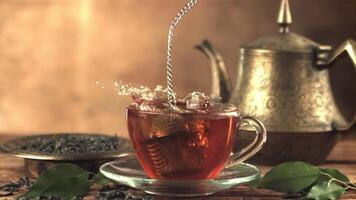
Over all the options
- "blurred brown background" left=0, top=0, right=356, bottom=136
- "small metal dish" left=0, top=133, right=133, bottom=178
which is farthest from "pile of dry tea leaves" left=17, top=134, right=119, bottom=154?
"blurred brown background" left=0, top=0, right=356, bottom=136

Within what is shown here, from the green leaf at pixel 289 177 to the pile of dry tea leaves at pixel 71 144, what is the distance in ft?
0.74

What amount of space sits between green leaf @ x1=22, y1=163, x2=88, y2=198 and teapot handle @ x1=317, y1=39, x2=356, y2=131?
0.40 m

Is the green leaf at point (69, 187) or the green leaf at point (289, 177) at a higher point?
the green leaf at point (289, 177)

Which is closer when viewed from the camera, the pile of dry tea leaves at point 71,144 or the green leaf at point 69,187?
the green leaf at point 69,187

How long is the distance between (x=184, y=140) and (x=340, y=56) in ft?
1.15

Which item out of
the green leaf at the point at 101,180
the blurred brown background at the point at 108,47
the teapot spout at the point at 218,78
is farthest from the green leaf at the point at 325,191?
the blurred brown background at the point at 108,47

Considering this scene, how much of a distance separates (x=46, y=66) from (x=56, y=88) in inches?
2.2

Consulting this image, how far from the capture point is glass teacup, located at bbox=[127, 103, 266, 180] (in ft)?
2.64

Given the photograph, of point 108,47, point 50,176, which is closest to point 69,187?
point 50,176

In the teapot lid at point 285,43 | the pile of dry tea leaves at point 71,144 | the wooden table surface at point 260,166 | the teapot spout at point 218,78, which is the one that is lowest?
the wooden table surface at point 260,166

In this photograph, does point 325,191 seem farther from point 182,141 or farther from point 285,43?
point 285,43

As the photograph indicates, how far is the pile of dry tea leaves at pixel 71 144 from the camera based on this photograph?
3.22ft

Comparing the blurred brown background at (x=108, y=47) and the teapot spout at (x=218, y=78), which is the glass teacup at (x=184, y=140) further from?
the blurred brown background at (x=108, y=47)

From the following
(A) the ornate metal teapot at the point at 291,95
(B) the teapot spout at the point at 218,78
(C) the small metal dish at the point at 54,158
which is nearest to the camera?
(C) the small metal dish at the point at 54,158
